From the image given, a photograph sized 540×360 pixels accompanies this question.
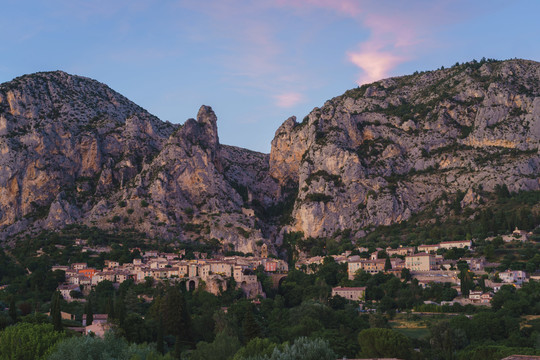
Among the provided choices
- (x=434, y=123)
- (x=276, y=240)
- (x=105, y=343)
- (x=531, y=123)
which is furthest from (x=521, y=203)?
(x=105, y=343)

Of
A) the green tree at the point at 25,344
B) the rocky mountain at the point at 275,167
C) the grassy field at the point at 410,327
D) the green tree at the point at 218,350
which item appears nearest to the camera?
the green tree at the point at 25,344

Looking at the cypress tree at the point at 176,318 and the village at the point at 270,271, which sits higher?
the village at the point at 270,271

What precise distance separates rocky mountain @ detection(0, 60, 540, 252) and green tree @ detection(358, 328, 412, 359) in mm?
82377

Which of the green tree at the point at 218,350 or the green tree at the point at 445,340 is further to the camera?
the green tree at the point at 445,340

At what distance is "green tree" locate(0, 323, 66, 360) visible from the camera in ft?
157

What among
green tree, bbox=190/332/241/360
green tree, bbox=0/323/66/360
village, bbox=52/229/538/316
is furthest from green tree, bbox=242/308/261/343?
village, bbox=52/229/538/316

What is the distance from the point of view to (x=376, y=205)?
502 ft

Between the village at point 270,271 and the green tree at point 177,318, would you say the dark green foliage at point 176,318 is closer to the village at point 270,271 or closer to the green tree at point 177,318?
the green tree at point 177,318

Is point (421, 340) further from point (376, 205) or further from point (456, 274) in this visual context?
point (376, 205)

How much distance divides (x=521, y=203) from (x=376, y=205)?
106 feet

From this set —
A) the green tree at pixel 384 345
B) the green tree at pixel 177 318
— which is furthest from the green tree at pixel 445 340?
the green tree at pixel 177 318

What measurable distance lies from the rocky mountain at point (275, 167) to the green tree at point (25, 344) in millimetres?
94681

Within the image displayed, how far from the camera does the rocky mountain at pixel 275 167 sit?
149250 millimetres

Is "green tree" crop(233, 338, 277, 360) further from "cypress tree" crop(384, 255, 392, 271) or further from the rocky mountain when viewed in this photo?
the rocky mountain
